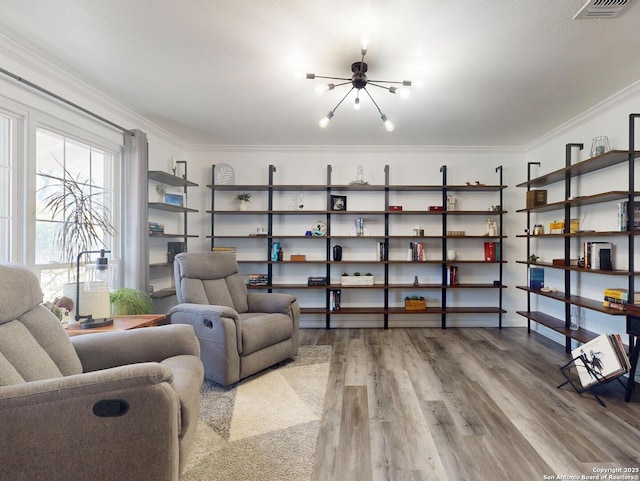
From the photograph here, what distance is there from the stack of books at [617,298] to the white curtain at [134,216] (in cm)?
428

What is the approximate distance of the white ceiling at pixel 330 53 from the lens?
72.1 inches

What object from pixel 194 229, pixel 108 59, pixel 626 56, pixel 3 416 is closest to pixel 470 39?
pixel 626 56

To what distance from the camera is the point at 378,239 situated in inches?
174

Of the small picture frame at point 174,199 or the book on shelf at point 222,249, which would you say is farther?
the book on shelf at point 222,249

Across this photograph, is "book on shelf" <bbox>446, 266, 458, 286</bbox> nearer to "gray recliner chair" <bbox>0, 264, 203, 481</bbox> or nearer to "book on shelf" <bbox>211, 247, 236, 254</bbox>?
"book on shelf" <bbox>211, 247, 236, 254</bbox>

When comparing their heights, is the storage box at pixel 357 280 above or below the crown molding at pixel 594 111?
below

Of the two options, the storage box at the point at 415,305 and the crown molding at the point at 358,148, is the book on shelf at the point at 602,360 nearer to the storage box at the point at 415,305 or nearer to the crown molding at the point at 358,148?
the storage box at the point at 415,305

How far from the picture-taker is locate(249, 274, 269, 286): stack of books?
4.31 metres

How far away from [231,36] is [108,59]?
1030 mm

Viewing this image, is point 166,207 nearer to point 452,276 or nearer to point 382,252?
point 382,252

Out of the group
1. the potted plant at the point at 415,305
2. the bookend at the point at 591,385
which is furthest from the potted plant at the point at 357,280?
the bookend at the point at 591,385

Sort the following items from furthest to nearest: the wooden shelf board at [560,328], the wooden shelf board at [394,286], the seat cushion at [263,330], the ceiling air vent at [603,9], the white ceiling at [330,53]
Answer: the wooden shelf board at [394,286] → the wooden shelf board at [560,328] → the seat cushion at [263,330] → the white ceiling at [330,53] → the ceiling air vent at [603,9]

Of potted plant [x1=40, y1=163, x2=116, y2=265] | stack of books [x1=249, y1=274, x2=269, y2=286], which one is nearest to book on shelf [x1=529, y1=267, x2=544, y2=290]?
stack of books [x1=249, y1=274, x2=269, y2=286]

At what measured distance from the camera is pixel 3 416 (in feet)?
3.24
